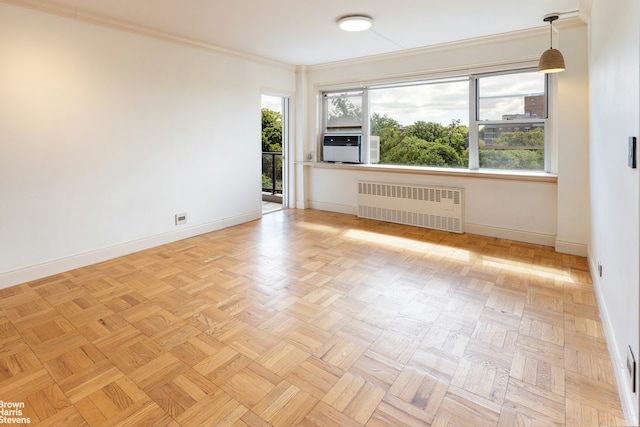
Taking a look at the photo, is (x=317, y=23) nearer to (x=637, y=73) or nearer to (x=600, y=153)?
(x=600, y=153)

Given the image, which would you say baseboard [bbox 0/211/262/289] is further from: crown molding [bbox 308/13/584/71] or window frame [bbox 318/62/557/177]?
crown molding [bbox 308/13/584/71]

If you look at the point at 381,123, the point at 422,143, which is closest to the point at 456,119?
the point at 422,143

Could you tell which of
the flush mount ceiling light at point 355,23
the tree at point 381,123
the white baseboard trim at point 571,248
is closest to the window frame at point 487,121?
the white baseboard trim at point 571,248

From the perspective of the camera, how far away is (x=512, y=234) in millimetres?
4438

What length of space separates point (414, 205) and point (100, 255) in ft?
12.8

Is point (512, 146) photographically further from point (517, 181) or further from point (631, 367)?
point (631, 367)

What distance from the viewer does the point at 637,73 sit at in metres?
1.40

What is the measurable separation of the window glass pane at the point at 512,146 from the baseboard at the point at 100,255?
3.58 m

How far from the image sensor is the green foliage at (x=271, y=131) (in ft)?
24.2

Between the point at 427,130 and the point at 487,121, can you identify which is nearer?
the point at 487,121

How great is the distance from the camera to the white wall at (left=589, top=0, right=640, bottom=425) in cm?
145

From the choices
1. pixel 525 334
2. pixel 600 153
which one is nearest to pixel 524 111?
pixel 600 153

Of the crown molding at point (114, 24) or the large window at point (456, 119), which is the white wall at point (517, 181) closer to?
the large window at point (456, 119)

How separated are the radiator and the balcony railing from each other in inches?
87.7
